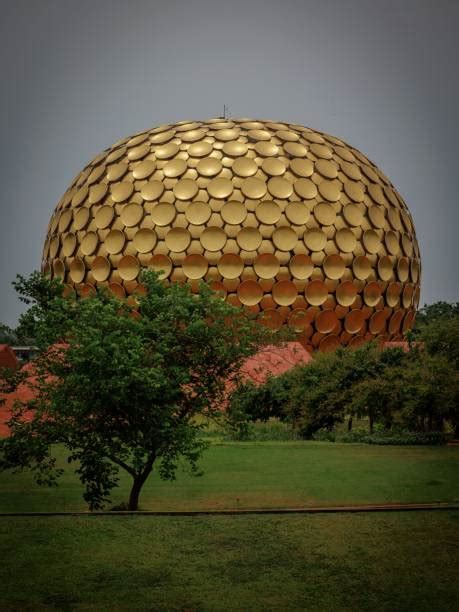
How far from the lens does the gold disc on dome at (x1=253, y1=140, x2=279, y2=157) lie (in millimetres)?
25719

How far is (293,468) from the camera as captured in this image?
37.8 feet

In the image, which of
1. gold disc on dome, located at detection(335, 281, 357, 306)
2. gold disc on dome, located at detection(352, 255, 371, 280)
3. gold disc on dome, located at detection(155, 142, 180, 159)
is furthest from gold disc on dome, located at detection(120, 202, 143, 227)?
gold disc on dome, located at detection(352, 255, 371, 280)

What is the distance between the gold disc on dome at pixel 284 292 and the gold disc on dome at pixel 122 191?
5.73 metres

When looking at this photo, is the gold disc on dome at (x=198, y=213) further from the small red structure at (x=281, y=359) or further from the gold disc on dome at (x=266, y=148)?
the small red structure at (x=281, y=359)

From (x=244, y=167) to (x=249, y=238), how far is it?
2.49 meters

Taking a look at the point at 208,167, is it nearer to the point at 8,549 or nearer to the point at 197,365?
the point at 197,365

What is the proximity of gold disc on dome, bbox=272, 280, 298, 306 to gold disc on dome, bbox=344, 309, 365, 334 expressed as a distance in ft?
7.33

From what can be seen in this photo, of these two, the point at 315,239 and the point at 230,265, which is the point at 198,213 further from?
the point at 315,239

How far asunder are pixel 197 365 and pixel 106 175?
18.2 m

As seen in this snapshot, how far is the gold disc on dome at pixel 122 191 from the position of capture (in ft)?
84.4

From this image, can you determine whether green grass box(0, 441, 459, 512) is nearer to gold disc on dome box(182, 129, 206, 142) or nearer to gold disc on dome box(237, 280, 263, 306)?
gold disc on dome box(237, 280, 263, 306)

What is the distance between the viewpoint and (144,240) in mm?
24953

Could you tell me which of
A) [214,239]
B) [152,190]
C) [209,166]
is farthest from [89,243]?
[209,166]

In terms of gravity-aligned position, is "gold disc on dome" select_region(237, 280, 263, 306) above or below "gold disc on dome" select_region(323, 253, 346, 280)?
below
